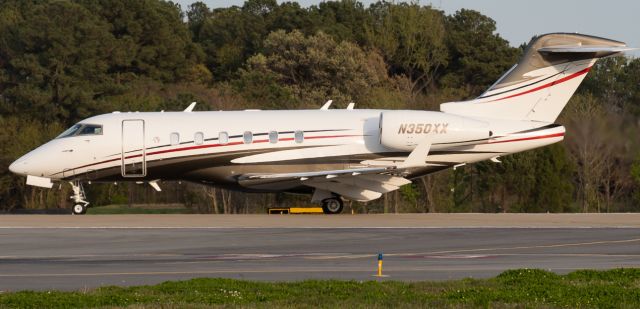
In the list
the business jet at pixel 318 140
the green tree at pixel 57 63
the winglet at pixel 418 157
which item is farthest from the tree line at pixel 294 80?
the winglet at pixel 418 157

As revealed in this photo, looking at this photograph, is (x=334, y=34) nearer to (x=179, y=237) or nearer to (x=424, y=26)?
(x=424, y=26)

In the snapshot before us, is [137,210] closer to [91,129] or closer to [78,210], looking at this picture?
[78,210]

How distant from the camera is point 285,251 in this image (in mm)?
23984

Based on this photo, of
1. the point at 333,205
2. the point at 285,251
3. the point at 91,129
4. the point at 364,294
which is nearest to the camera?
the point at 364,294

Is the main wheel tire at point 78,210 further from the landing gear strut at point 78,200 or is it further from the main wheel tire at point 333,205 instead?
the main wheel tire at point 333,205

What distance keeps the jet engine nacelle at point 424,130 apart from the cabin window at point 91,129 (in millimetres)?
8878

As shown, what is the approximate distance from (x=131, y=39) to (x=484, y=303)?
221 ft

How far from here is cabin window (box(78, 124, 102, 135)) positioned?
37.0 metres

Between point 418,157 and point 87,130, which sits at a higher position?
point 87,130

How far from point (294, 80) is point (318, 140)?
131 feet

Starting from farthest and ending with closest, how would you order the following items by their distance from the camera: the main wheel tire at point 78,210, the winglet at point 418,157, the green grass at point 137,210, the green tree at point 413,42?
the green tree at point 413,42, the green grass at point 137,210, the main wheel tire at point 78,210, the winglet at point 418,157

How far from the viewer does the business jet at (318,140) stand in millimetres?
36438

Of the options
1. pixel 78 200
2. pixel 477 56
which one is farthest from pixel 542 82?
pixel 477 56

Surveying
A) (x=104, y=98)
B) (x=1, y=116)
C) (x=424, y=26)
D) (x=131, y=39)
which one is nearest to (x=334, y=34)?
(x=424, y=26)
